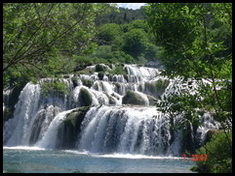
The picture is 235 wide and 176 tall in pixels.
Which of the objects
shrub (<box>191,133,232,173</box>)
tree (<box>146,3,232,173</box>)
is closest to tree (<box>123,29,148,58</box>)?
shrub (<box>191,133,232,173</box>)

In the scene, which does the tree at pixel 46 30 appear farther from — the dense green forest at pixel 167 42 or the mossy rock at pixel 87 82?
the mossy rock at pixel 87 82

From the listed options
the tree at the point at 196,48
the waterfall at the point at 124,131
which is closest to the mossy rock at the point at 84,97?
the waterfall at the point at 124,131

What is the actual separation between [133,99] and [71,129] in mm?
7134

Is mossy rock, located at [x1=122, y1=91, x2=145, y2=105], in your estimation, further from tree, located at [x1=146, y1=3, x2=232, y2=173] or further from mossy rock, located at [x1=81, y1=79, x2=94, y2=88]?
tree, located at [x1=146, y1=3, x2=232, y2=173]

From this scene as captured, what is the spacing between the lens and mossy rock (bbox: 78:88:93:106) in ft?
117

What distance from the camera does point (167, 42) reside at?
25.6 ft

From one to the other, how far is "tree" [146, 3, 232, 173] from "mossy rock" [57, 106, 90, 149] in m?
22.9

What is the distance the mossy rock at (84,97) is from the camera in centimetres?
3566

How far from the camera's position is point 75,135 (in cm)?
3039

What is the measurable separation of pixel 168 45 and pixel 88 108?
23145mm

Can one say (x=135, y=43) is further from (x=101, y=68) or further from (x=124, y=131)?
(x=124, y=131)

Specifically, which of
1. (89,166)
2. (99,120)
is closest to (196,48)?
(89,166)

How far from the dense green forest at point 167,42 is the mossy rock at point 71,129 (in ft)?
54.9

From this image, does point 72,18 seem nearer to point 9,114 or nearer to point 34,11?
point 34,11
